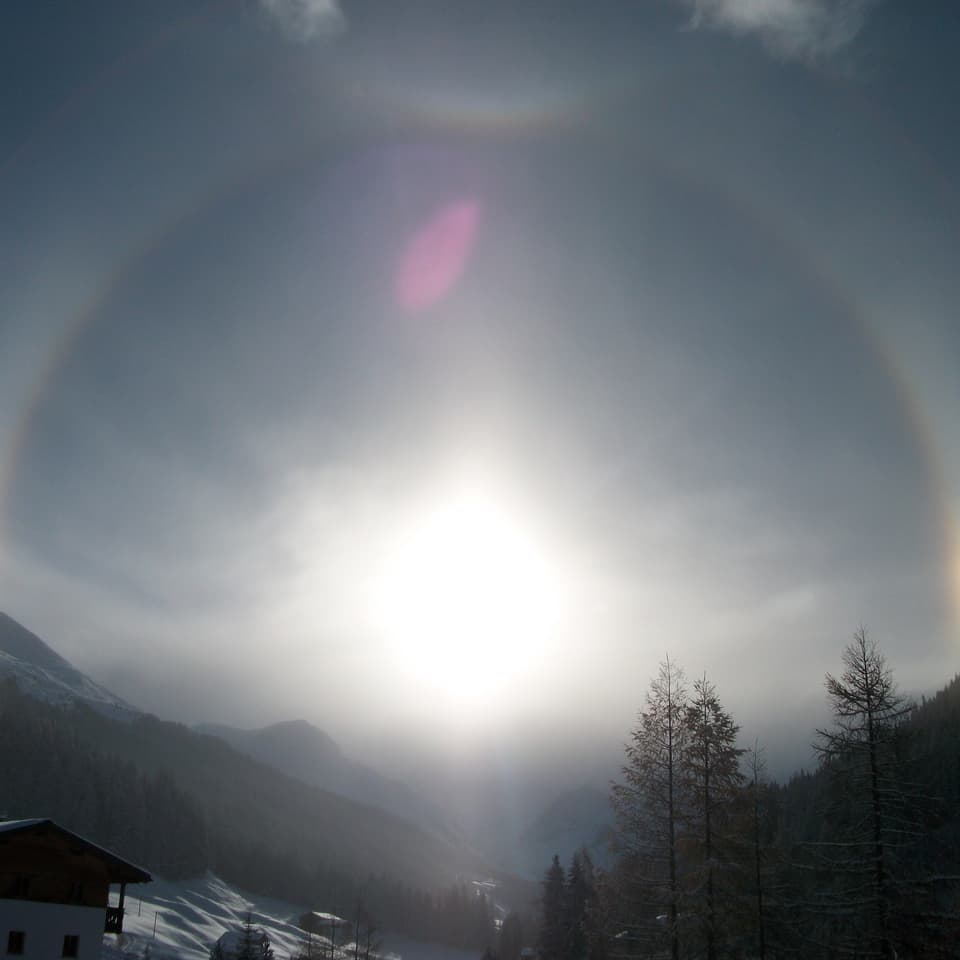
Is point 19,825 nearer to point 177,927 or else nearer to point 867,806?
point 867,806

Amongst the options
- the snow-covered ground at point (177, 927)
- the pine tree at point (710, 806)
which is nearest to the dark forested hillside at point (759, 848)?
the pine tree at point (710, 806)

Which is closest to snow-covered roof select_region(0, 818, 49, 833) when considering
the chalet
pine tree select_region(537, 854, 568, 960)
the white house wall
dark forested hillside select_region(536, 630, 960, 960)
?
the chalet

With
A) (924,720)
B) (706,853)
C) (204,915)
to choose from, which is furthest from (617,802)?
(204,915)

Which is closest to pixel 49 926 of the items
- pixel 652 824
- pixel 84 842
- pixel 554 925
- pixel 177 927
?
pixel 84 842

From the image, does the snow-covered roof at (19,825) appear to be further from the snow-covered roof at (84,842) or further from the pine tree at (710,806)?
the pine tree at (710,806)

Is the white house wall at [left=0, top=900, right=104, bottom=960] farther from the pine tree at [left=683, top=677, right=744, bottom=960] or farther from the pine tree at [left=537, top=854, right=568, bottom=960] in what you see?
the pine tree at [left=537, top=854, right=568, bottom=960]
